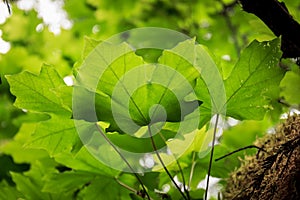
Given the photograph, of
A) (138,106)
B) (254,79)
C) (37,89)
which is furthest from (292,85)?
(37,89)

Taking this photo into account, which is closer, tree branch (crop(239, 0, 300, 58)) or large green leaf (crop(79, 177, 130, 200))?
tree branch (crop(239, 0, 300, 58))

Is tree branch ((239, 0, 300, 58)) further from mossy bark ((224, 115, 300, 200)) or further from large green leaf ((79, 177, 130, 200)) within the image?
large green leaf ((79, 177, 130, 200))

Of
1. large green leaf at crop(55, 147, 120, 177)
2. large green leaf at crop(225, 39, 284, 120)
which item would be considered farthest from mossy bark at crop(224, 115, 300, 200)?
large green leaf at crop(55, 147, 120, 177)

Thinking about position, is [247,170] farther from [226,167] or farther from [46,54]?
[46,54]

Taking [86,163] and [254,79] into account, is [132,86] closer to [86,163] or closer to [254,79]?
[254,79]

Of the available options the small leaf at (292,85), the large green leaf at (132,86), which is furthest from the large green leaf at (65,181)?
the small leaf at (292,85)

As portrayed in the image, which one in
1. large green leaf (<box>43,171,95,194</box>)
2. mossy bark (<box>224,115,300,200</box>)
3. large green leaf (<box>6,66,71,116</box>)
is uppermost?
large green leaf (<box>6,66,71,116</box>)

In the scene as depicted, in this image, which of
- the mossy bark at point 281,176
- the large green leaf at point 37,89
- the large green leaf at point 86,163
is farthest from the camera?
the large green leaf at point 86,163

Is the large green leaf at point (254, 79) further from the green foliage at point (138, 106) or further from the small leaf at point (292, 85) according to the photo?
the small leaf at point (292, 85)
